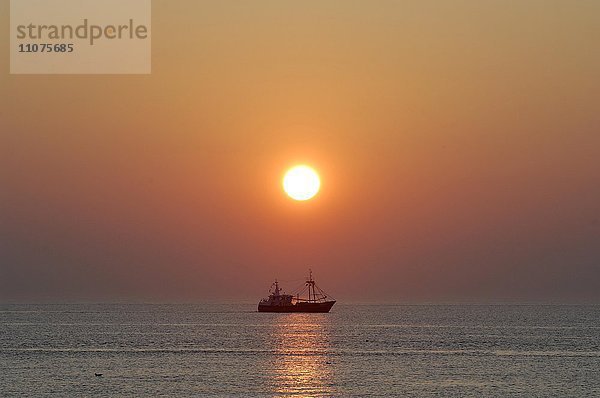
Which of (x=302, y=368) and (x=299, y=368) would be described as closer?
(x=302, y=368)

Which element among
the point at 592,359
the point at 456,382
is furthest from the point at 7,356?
the point at 592,359

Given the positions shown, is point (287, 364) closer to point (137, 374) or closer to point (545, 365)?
point (137, 374)

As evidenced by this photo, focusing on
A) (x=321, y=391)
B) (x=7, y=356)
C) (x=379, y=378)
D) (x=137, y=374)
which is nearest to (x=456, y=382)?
(x=379, y=378)

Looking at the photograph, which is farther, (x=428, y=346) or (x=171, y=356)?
(x=428, y=346)

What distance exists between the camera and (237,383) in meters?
112

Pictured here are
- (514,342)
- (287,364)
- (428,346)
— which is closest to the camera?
(287,364)

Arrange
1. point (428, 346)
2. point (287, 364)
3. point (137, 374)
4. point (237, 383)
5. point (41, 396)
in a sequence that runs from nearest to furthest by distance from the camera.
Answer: point (41, 396)
point (237, 383)
point (137, 374)
point (287, 364)
point (428, 346)

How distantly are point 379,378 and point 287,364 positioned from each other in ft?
73.9

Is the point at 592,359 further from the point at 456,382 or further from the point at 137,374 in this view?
the point at 137,374

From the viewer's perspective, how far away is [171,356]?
15025cm

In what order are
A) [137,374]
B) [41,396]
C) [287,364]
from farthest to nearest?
[287,364]
[137,374]
[41,396]

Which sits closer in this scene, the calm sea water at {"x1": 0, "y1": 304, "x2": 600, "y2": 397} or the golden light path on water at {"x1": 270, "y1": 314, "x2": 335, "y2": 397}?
the golden light path on water at {"x1": 270, "y1": 314, "x2": 335, "y2": 397}

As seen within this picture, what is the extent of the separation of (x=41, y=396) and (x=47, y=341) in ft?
319

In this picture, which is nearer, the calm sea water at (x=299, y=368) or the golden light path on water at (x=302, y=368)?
the golden light path on water at (x=302, y=368)
